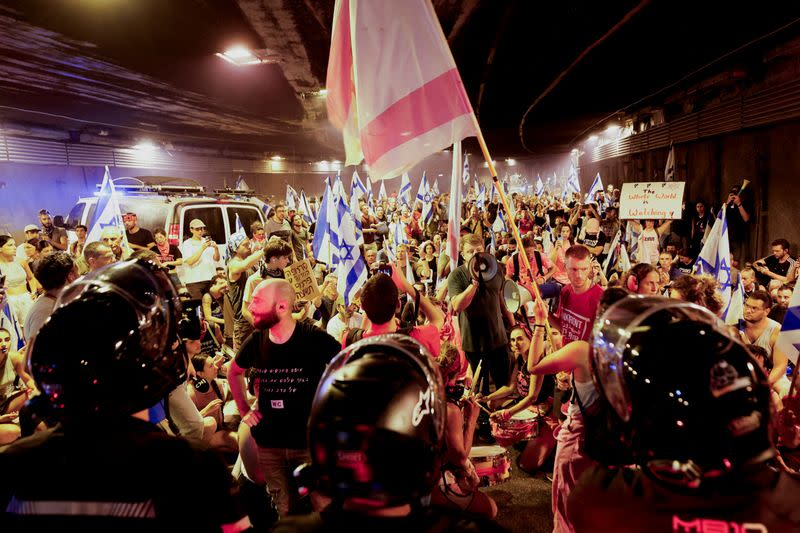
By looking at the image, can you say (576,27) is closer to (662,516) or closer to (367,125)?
(367,125)

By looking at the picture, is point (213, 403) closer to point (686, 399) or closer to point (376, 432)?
point (376, 432)

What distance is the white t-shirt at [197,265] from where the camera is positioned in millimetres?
8328

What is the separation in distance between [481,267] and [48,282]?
4.31 meters

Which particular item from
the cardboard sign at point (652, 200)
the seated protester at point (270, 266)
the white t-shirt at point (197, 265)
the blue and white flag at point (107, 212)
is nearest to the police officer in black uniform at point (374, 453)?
the seated protester at point (270, 266)

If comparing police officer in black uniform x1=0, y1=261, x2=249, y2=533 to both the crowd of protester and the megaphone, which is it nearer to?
the crowd of protester

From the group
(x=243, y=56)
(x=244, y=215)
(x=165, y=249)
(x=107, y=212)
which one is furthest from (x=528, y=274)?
(x=243, y=56)

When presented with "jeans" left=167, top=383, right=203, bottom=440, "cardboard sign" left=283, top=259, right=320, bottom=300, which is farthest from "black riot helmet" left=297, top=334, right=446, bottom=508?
"cardboard sign" left=283, top=259, right=320, bottom=300

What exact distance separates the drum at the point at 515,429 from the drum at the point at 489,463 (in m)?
0.85

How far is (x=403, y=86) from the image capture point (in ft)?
11.6

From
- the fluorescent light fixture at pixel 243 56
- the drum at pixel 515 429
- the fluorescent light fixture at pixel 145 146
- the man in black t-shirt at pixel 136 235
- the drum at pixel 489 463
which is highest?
the fluorescent light fixture at pixel 145 146

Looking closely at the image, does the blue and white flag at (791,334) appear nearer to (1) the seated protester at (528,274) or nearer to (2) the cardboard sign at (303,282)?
(1) the seated protester at (528,274)

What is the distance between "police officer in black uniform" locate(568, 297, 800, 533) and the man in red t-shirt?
2664 millimetres

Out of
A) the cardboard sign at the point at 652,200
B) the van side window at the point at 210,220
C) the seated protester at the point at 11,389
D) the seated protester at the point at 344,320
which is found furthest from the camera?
the van side window at the point at 210,220

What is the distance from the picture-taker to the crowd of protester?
2977mm
